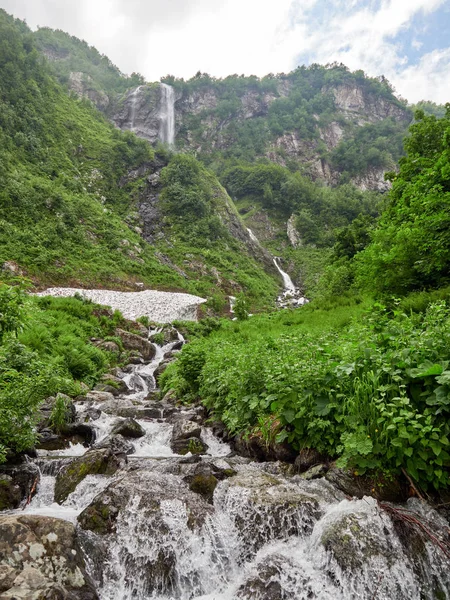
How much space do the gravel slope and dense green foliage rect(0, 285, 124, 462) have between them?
5212 mm

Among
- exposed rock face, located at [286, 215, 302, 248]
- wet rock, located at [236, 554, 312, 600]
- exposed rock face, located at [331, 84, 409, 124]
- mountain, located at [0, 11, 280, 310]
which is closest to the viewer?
wet rock, located at [236, 554, 312, 600]

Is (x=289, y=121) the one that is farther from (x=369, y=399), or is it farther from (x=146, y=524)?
(x=146, y=524)

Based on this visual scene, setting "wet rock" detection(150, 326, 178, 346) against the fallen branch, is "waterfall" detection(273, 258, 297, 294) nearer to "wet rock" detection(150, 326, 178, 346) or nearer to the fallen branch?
"wet rock" detection(150, 326, 178, 346)

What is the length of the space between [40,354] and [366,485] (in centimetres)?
1154

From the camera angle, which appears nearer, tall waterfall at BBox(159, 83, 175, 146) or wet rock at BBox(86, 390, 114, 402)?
wet rock at BBox(86, 390, 114, 402)

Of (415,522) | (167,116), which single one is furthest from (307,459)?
(167,116)

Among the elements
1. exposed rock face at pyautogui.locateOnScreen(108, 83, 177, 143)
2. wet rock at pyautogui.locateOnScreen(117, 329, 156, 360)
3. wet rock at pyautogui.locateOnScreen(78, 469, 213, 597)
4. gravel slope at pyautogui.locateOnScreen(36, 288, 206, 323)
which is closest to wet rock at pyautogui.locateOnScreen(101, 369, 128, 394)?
wet rock at pyautogui.locateOnScreen(117, 329, 156, 360)

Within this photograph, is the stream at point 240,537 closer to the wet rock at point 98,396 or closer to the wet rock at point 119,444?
the wet rock at point 119,444

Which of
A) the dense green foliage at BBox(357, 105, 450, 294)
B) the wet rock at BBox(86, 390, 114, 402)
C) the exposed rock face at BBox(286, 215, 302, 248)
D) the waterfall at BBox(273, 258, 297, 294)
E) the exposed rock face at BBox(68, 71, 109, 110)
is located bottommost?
the wet rock at BBox(86, 390, 114, 402)

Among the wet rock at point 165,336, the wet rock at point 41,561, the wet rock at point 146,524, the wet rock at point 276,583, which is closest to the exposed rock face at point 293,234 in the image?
the wet rock at point 165,336

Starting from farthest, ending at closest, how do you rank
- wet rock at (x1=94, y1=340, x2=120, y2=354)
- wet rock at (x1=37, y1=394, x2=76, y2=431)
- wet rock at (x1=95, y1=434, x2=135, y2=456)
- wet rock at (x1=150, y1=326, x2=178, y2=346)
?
wet rock at (x1=150, y1=326, x2=178, y2=346) → wet rock at (x1=94, y1=340, x2=120, y2=354) → wet rock at (x1=37, y1=394, x2=76, y2=431) → wet rock at (x1=95, y1=434, x2=135, y2=456)

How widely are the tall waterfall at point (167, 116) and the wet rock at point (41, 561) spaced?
315ft

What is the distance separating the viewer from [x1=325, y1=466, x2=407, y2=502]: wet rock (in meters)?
4.14

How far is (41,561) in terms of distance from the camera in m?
3.48
